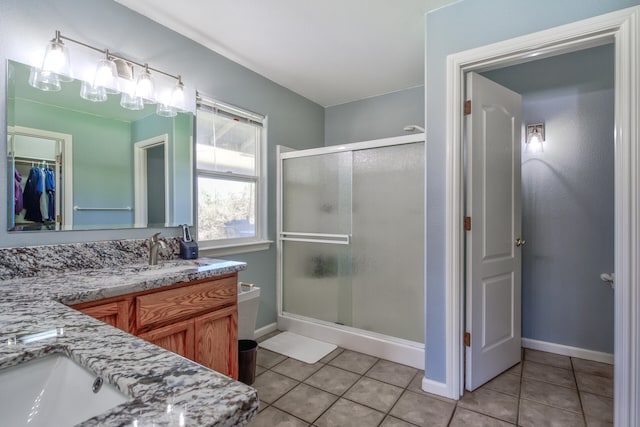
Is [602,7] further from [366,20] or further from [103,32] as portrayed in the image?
[103,32]

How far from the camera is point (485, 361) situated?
214 cm

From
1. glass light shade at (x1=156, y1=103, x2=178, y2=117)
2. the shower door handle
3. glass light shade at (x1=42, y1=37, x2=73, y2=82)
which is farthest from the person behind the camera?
the shower door handle

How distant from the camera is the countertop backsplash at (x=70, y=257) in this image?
4.94 feet

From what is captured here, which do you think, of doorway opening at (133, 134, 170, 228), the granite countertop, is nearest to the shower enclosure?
doorway opening at (133, 134, 170, 228)

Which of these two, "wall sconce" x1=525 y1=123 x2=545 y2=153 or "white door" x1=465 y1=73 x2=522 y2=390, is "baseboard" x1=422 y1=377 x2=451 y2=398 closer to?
"white door" x1=465 y1=73 x2=522 y2=390

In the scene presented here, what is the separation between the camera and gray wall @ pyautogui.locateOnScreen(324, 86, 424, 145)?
10.9 feet

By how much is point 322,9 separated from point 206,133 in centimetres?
126

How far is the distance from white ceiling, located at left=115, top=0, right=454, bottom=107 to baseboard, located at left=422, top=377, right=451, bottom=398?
2.38 metres

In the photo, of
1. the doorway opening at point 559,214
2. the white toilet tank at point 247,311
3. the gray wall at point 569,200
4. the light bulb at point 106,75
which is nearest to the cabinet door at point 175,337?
the white toilet tank at point 247,311

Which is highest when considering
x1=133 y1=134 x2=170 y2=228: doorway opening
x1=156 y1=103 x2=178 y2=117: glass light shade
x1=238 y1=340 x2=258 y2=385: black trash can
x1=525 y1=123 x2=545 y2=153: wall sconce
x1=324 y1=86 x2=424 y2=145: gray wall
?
x1=324 y1=86 x2=424 y2=145: gray wall

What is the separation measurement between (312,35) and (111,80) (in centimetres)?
136

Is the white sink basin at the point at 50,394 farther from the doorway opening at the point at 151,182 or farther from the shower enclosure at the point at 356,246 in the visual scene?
the shower enclosure at the point at 356,246

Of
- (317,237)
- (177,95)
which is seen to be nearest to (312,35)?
(177,95)

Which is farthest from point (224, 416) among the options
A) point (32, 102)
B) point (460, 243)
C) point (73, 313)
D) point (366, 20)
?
point (366, 20)
